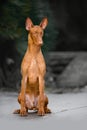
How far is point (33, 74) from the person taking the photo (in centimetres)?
748

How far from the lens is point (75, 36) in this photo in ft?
49.2

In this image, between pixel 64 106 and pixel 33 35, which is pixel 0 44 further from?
pixel 33 35

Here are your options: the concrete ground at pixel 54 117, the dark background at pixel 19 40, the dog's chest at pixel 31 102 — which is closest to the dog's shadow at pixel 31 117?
the concrete ground at pixel 54 117

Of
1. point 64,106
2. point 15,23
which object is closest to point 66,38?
point 15,23

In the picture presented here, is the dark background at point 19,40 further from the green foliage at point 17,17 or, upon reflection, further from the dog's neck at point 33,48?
the dog's neck at point 33,48

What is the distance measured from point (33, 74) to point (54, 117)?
1.86 feet

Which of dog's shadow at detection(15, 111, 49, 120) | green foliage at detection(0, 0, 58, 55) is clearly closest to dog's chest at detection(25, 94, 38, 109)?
dog's shadow at detection(15, 111, 49, 120)

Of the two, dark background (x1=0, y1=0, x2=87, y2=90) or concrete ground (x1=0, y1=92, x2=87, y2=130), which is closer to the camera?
concrete ground (x1=0, y1=92, x2=87, y2=130)

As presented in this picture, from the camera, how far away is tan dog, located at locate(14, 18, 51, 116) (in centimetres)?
744

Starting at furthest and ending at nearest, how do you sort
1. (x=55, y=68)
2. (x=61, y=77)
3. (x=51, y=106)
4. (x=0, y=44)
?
(x=55, y=68)
(x=61, y=77)
(x=0, y=44)
(x=51, y=106)

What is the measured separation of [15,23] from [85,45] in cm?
A: 542

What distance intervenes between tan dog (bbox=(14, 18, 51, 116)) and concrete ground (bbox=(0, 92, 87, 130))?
14 centimetres

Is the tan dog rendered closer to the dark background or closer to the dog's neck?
the dog's neck

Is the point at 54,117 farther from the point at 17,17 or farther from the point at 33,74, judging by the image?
the point at 17,17
